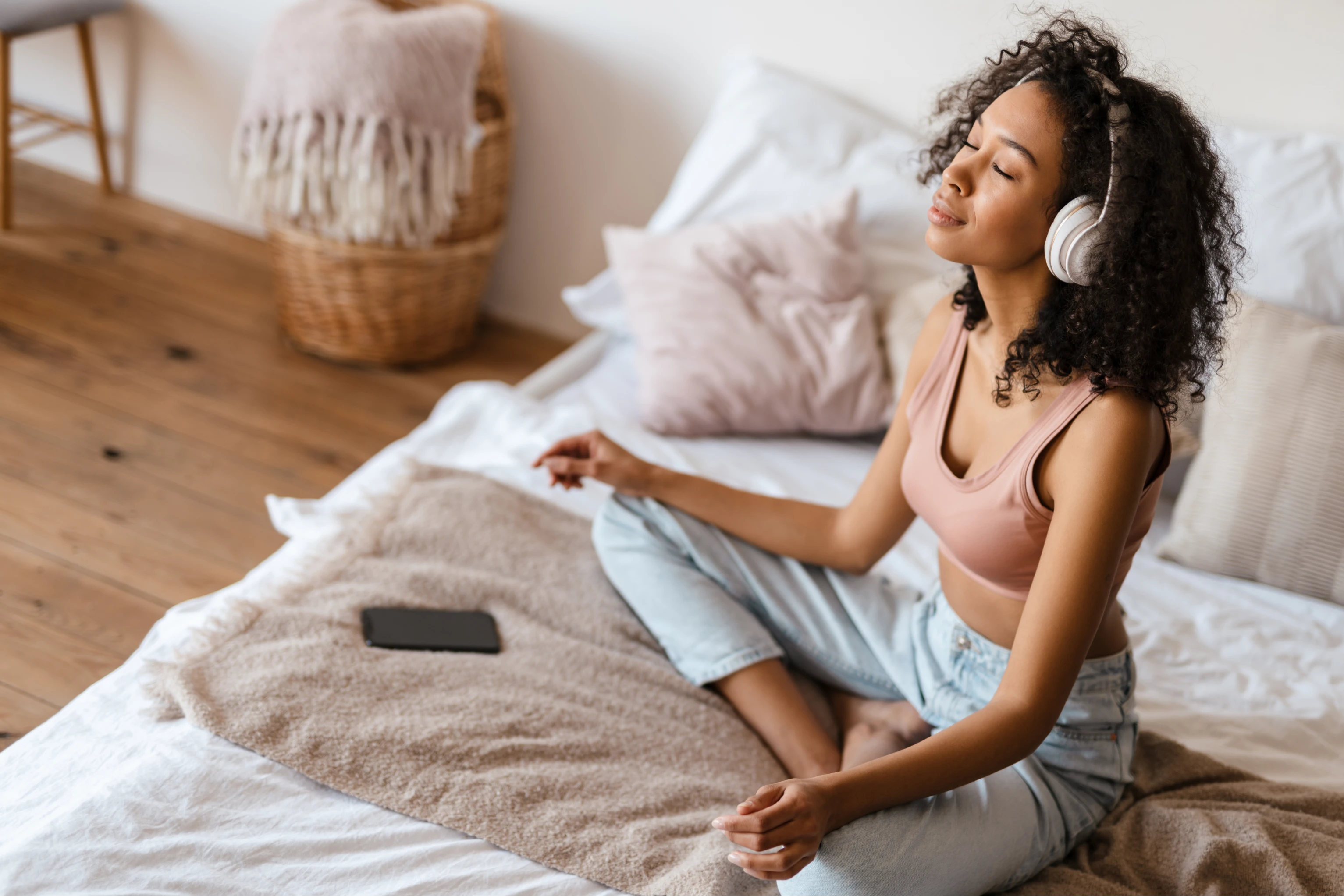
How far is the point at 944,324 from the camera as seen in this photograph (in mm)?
1262

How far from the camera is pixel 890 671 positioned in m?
1.29

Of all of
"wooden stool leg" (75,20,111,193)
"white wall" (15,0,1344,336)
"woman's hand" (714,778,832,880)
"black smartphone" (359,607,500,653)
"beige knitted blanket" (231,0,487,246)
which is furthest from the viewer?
"wooden stool leg" (75,20,111,193)

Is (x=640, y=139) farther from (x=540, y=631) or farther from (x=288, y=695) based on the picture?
(x=288, y=695)

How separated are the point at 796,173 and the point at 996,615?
1.11 meters

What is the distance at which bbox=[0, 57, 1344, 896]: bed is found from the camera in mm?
973

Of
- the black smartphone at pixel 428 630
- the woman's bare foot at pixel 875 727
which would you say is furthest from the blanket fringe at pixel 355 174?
the woman's bare foot at pixel 875 727

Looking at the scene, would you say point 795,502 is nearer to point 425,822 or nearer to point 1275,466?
point 425,822

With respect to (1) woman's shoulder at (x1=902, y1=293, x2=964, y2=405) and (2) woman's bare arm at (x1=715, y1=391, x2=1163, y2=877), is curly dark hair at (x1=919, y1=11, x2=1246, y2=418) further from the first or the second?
(1) woman's shoulder at (x1=902, y1=293, x2=964, y2=405)

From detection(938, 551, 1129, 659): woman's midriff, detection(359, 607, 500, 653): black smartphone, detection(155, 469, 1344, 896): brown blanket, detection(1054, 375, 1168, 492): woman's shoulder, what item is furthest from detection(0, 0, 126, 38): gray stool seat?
detection(1054, 375, 1168, 492): woman's shoulder

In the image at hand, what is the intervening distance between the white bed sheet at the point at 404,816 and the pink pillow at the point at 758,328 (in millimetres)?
60

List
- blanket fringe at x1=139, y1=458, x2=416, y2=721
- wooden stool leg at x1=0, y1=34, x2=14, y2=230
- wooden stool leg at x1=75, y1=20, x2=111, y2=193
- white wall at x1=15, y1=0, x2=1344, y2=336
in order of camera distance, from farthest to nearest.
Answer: wooden stool leg at x1=75, y1=20, x2=111, y2=193 < wooden stool leg at x1=0, y1=34, x2=14, y2=230 < white wall at x1=15, y1=0, x2=1344, y2=336 < blanket fringe at x1=139, y1=458, x2=416, y2=721

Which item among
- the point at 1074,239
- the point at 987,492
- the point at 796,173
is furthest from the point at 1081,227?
the point at 796,173

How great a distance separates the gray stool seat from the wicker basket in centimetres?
65

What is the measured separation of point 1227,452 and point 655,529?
0.81m
